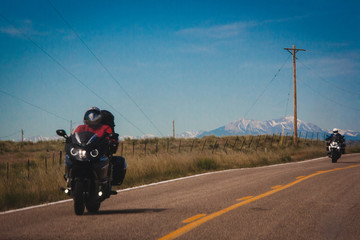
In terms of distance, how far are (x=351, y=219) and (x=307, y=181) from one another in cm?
517

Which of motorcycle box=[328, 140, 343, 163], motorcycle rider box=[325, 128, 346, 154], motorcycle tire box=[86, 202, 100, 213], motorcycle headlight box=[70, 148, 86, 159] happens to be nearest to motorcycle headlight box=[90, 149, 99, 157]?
motorcycle headlight box=[70, 148, 86, 159]

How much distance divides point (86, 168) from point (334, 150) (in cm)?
1672

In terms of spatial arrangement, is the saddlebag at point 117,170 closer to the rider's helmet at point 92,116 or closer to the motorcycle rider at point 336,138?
the rider's helmet at point 92,116

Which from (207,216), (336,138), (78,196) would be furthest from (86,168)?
(336,138)

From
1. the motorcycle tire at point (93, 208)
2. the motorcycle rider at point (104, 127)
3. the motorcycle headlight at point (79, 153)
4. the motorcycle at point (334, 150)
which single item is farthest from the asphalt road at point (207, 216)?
the motorcycle at point (334, 150)

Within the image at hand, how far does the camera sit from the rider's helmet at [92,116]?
7066 millimetres

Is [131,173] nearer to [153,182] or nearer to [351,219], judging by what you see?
[153,182]

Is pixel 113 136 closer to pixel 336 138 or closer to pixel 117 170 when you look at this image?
pixel 117 170

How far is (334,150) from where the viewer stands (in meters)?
19.9

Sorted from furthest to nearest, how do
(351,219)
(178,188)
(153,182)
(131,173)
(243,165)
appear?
(243,165)
(131,173)
(153,182)
(178,188)
(351,219)

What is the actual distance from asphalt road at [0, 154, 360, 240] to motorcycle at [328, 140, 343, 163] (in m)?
10.1

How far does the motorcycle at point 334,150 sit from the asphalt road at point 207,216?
33.3ft

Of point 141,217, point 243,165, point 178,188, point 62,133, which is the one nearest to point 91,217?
point 141,217

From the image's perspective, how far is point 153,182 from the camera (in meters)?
12.4
